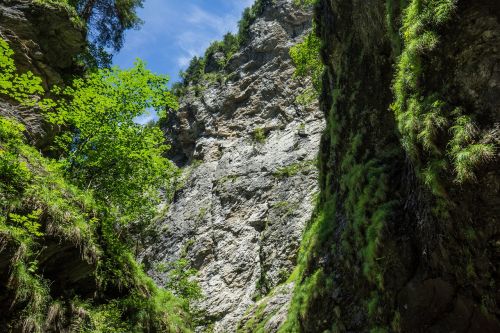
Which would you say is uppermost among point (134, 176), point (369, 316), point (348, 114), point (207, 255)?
point (348, 114)

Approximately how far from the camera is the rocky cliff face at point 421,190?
690 cm

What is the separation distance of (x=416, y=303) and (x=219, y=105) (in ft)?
109

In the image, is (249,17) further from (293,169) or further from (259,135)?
(293,169)

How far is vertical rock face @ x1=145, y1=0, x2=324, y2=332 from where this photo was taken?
79.3 feet

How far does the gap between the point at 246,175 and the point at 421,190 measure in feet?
76.4

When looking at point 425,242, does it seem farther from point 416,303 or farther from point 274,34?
point 274,34

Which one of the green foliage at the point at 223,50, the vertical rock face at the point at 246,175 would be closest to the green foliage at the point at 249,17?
the green foliage at the point at 223,50

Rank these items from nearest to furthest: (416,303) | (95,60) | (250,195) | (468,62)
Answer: (468,62) → (416,303) → (95,60) → (250,195)

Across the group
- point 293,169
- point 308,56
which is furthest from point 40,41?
point 293,169

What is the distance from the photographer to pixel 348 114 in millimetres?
13898

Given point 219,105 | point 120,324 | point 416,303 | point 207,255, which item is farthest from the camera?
point 219,105

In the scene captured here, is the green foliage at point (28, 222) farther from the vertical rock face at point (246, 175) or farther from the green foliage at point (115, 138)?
the vertical rock face at point (246, 175)

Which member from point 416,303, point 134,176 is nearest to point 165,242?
point 134,176

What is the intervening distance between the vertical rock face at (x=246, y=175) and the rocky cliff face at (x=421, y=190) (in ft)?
23.6
